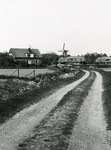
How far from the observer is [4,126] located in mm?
8672

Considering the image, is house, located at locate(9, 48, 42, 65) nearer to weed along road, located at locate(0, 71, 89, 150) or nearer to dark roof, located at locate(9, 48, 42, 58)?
dark roof, located at locate(9, 48, 42, 58)

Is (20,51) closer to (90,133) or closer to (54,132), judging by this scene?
(54,132)

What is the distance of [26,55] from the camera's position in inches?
3617

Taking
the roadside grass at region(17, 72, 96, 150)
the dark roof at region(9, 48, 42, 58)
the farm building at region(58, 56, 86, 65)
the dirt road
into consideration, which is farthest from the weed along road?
the farm building at region(58, 56, 86, 65)

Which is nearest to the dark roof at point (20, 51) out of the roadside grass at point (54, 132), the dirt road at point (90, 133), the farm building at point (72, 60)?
the farm building at point (72, 60)

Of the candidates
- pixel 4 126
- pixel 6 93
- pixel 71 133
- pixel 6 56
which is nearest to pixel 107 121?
pixel 71 133

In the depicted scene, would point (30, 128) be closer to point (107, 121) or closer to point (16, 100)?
point (107, 121)

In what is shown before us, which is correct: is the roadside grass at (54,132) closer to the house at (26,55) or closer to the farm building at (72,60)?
the house at (26,55)

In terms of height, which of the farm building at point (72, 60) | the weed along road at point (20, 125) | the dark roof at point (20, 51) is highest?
the dark roof at point (20, 51)

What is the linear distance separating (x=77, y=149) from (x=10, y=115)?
5087 mm

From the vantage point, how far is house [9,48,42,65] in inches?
3580

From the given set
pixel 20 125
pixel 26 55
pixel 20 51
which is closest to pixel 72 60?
pixel 26 55

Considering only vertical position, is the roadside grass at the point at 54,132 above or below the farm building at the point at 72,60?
below

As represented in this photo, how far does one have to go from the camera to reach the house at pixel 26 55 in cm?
9094
